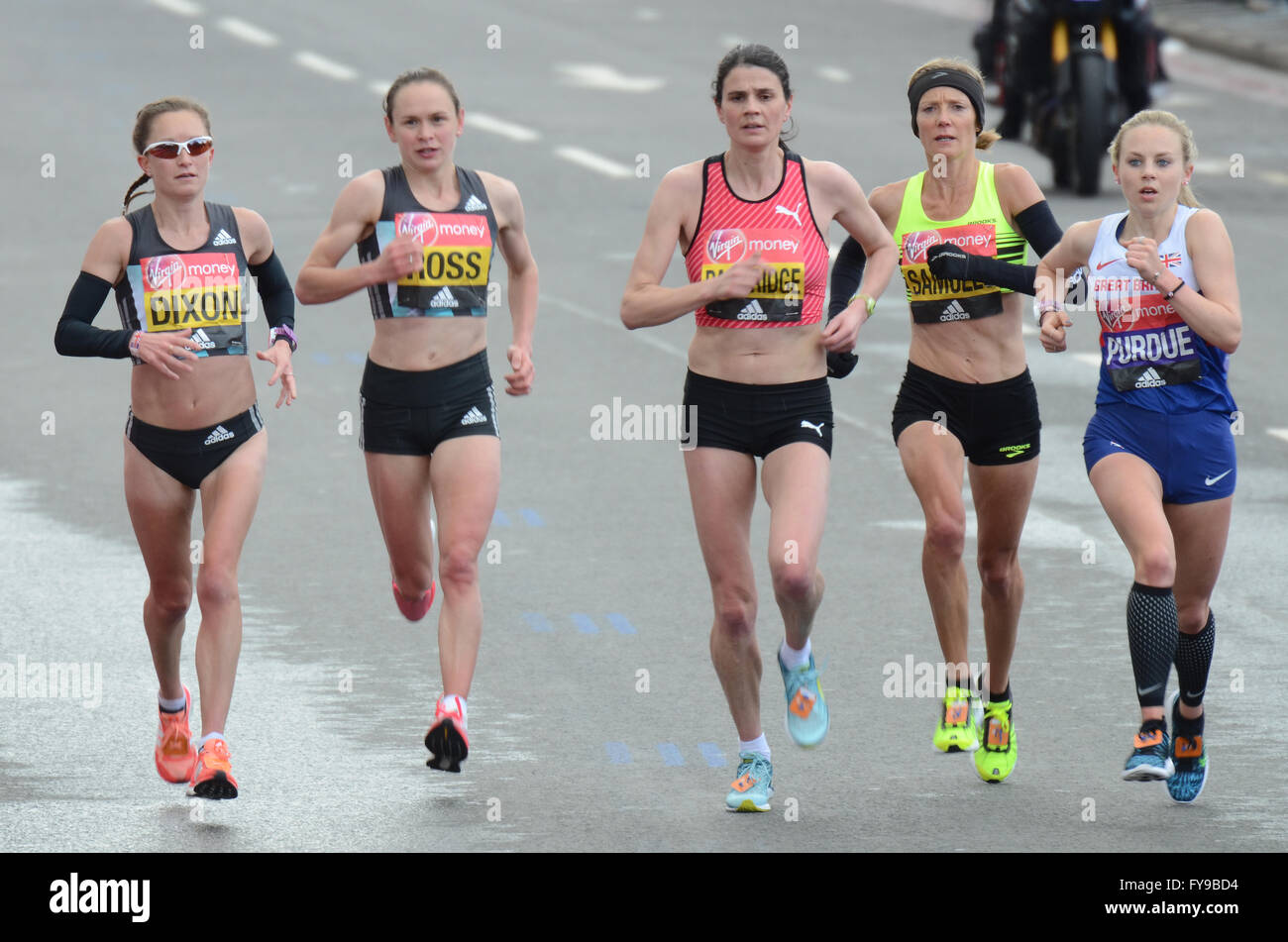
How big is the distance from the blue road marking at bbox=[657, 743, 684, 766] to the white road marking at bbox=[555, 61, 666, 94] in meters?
19.0

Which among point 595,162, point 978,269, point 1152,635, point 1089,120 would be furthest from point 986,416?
point 595,162

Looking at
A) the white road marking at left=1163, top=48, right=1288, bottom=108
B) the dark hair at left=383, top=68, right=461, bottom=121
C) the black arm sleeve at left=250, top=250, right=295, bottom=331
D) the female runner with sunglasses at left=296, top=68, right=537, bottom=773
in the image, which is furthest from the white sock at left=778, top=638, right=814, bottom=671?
the white road marking at left=1163, top=48, right=1288, bottom=108

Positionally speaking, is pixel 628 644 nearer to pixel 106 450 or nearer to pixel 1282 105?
pixel 106 450

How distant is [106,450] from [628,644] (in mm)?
5102

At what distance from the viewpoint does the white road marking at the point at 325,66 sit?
93.8ft

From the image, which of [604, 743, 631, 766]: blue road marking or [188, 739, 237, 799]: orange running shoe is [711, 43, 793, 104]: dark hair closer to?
[604, 743, 631, 766]: blue road marking

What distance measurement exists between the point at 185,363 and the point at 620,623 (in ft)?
10.8

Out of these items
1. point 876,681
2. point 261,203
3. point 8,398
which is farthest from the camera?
point 261,203

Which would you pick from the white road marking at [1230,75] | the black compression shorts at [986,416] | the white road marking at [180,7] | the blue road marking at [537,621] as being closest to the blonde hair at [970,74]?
the black compression shorts at [986,416]

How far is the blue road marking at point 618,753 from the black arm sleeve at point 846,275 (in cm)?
181

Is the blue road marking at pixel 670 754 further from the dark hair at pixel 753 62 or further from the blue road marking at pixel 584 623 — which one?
the dark hair at pixel 753 62

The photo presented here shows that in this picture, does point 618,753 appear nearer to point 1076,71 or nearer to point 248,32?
point 1076,71
